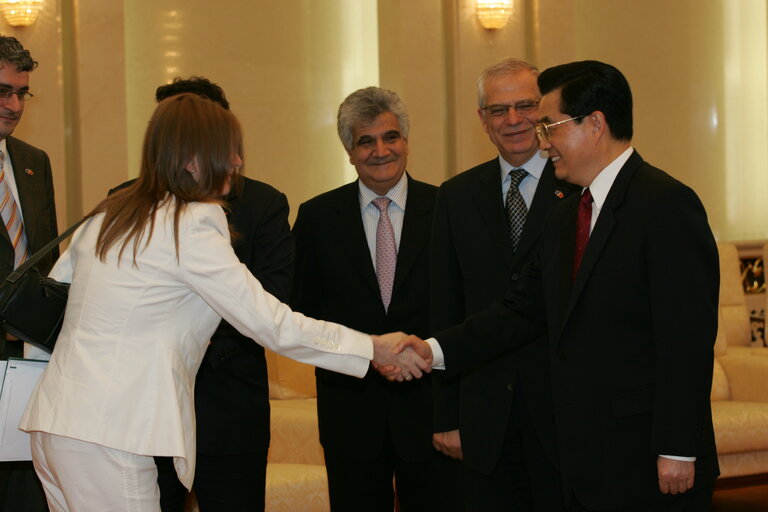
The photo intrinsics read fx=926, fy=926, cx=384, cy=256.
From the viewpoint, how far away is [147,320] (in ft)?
7.44

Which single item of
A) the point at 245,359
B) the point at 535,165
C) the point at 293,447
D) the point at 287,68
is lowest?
the point at 293,447

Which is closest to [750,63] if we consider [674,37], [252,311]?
[674,37]

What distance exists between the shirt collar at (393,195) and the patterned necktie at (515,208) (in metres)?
0.56

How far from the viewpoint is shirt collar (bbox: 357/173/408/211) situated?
3.55 meters

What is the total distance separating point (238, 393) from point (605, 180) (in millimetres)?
1288

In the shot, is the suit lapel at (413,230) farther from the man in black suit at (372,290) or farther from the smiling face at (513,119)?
the smiling face at (513,119)

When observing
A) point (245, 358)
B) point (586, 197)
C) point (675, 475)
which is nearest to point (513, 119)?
point (586, 197)

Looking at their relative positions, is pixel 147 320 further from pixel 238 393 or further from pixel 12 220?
pixel 12 220

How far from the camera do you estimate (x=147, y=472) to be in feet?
7.37

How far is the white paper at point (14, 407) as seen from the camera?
2.50 meters

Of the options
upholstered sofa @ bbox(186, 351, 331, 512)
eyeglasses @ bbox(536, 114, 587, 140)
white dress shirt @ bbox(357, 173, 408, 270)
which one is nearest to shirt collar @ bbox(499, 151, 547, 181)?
eyeglasses @ bbox(536, 114, 587, 140)

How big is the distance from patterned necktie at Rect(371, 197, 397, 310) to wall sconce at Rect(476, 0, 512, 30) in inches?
130

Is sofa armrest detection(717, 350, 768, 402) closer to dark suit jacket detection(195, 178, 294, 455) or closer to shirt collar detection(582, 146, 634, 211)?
shirt collar detection(582, 146, 634, 211)

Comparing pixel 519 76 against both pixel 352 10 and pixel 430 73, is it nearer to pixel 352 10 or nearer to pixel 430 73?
pixel 430 73
